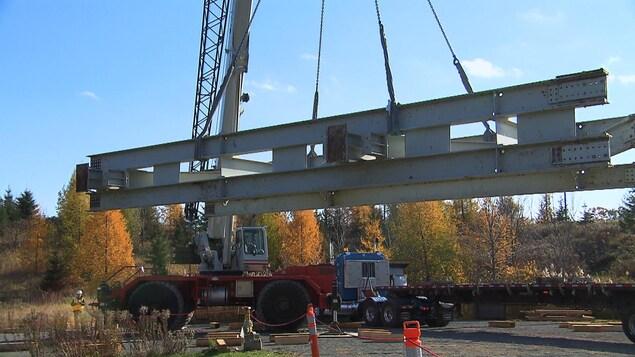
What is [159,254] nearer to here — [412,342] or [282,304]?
[282,304]

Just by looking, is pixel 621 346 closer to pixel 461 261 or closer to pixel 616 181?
pixel 616 181

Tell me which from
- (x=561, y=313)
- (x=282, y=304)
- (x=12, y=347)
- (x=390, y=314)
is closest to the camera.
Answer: (x=12, y=347)

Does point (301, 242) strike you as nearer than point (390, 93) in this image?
No

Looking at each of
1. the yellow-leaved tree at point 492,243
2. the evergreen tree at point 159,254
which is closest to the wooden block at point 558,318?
the yellow-leaved tree at point 492,243

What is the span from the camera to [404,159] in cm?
1172

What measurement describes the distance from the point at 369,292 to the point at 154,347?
46.4 ft

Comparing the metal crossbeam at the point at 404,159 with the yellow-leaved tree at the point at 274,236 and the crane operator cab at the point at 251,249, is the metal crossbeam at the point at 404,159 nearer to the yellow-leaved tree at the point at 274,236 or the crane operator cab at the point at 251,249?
the crane operator cab at the point at 251,249

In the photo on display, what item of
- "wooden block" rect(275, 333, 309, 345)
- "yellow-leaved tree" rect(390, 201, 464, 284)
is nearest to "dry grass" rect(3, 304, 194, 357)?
"wooden block" rect(275, 333, 309, 345)

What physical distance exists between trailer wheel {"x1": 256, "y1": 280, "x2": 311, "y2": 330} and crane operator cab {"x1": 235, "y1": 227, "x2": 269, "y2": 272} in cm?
136

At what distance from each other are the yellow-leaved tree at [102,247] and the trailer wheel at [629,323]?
43743 millimetres

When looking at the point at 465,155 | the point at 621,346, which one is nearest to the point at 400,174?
the point at 465,155

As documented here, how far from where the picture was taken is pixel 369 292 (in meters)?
25.2

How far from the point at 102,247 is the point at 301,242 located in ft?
54.8

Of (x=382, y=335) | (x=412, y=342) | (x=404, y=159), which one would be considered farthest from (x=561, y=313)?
(x=412, y=342)
